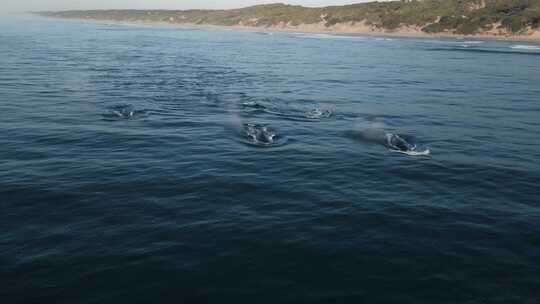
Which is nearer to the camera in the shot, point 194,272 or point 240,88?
point 194,272

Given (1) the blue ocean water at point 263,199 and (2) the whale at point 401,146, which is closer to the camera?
(1) the blue ocean water at point 263,199

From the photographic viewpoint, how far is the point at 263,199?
62.6ft

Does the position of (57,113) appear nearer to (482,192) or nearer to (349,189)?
(349,189)

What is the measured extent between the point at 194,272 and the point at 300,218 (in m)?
5.37

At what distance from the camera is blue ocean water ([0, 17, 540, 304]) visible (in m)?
12.9

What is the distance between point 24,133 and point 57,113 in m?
5.93

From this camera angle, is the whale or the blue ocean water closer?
the blue ocean water

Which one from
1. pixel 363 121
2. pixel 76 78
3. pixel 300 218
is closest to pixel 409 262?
pixel 300 218

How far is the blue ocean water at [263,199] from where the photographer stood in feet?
42.5

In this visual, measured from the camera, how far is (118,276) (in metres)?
13.0

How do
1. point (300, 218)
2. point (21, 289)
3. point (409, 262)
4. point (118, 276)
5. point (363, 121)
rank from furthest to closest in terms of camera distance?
1. point (363, 121)
2. point (300, 218)
3. point (409, 262)
4. point (118, 276)
5. point (21, 289)

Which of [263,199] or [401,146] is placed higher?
[401,146]

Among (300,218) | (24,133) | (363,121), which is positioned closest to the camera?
(300,218)

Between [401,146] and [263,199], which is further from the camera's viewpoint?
[401,146]
